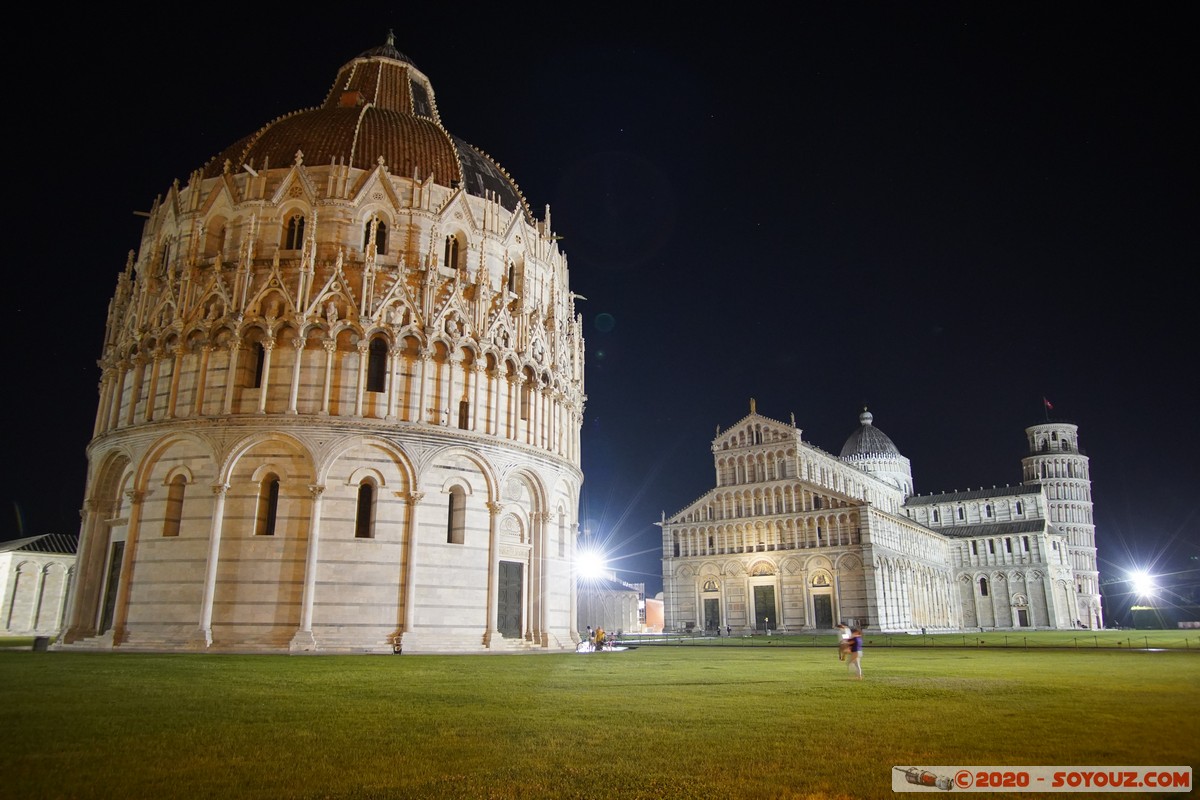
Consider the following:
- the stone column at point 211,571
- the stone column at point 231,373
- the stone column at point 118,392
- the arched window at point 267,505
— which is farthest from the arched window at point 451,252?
the stone column at point 118,392

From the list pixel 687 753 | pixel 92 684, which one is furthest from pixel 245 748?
pixel 92 684

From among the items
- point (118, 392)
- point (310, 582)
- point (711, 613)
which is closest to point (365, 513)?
point (310, 582)

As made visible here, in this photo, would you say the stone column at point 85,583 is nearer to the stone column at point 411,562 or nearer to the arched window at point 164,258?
the arched window at point 164,258

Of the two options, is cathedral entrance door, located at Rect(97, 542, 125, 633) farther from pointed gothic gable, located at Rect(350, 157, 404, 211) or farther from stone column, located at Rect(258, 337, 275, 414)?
pointed gothic gable, located at Rect(350, 157, 404, 211)

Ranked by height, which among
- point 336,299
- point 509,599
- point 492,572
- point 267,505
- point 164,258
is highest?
point 164,258

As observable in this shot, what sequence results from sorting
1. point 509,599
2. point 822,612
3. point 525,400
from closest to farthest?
point 509,599, point 525,400, point 822,612

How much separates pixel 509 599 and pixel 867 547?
50.8m

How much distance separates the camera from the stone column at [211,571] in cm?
2802

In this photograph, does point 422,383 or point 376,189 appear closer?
point 422,383

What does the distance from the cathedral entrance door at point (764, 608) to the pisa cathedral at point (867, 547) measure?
0.11 meters

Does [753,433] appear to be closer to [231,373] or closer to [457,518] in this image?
[457,518]

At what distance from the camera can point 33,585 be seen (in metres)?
60.2

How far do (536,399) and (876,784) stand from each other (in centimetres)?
2947

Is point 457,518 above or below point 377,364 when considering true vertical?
below
